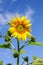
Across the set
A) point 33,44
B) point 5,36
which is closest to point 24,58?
point 33,44

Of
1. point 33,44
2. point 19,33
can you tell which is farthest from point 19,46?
point 19,33

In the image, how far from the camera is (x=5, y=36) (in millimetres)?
4699

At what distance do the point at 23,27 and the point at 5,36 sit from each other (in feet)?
3.02

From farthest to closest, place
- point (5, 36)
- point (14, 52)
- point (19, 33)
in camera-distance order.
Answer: point (19, 33), point (5, 36), point (14, 52)

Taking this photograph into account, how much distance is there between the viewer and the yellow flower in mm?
4827

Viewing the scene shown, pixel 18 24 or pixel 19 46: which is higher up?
pixel 18 24

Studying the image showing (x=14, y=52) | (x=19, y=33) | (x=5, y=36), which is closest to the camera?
(x=14, y=52)

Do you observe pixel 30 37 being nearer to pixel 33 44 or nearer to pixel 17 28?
pixel 33 44

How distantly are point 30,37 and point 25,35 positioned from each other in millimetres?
225

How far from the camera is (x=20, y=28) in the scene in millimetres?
5383

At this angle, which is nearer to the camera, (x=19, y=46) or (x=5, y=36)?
(x=19, y=46)

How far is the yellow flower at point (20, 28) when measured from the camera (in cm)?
483

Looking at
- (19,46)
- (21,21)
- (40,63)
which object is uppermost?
(21,21)

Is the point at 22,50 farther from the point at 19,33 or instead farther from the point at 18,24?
the point at 18,24
